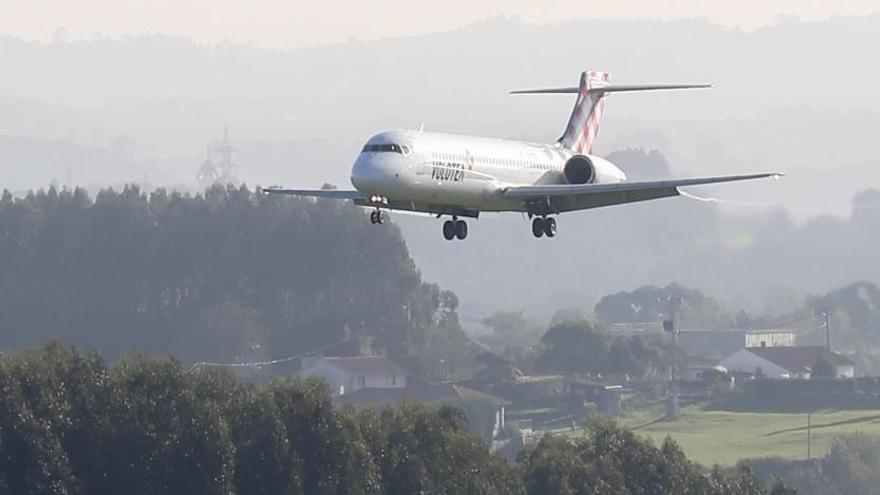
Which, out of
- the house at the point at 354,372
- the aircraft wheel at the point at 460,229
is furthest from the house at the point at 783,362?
the aircraft wheel at the point at 460,229

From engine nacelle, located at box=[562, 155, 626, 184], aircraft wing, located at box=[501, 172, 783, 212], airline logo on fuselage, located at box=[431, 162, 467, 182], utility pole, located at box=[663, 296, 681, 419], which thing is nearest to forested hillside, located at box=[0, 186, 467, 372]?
utility pole, located at box=[663, 296, 681, 419]

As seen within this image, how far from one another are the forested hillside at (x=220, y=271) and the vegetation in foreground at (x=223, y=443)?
7305cm

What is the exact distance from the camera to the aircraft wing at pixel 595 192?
7662 centimetres

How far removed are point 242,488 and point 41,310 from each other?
85.2 m

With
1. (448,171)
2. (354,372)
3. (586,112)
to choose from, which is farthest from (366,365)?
(448,171)

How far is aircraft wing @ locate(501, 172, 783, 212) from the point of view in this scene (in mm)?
76625

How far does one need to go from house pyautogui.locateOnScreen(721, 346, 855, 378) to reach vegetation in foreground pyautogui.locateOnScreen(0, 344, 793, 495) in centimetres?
8356

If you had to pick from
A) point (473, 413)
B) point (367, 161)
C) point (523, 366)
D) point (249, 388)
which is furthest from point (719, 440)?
point (367, 161)

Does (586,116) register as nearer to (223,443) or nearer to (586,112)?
(586,112)

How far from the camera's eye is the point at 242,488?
8475 centimetres

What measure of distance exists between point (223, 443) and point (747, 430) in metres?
64.1

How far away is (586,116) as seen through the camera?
9006 cm

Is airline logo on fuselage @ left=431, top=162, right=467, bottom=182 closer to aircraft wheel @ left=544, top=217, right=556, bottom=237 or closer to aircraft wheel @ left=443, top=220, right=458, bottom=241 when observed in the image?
aircraft wheel @ left=443, top=220, right=458, bottom=241

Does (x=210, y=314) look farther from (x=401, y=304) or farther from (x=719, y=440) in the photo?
(x=719, y=440)
